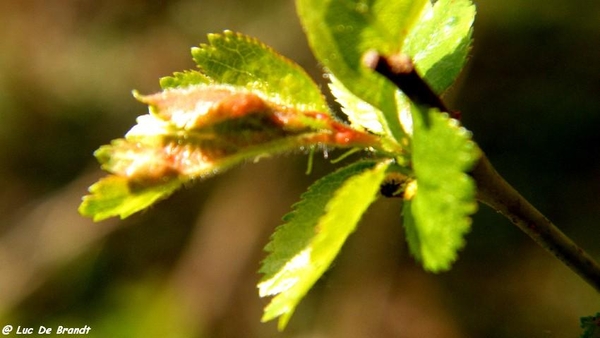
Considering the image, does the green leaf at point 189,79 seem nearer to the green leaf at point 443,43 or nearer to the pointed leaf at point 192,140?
the pointed leaf at point 192,140

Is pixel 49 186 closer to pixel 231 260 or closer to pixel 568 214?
pixel 231 260

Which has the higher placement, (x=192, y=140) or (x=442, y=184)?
(x=192, y=140)

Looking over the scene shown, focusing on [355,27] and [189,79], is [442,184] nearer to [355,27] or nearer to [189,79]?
[355,27]

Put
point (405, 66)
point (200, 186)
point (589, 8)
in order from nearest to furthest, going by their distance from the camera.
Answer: point (405, 66) → point (589, 8) → point (200, 186)

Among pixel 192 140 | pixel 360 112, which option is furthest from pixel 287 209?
pixel 192 140

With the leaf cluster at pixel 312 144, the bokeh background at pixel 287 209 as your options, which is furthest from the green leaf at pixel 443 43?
the bokeh background at pixel 287 209

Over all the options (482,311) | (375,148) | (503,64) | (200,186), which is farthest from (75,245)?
(375,148)
